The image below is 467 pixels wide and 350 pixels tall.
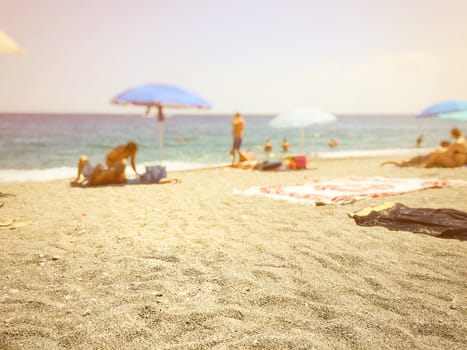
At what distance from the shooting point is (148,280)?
3.36 m

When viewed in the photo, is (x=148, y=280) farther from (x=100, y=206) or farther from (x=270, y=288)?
(x=100, y=206)

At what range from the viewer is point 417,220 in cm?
512

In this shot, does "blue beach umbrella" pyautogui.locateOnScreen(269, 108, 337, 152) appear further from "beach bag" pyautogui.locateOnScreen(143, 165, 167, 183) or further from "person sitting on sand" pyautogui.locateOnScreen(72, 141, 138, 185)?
"person sitting on sand" pyautogui.locateOnScreen(72, 141, 138, 185)

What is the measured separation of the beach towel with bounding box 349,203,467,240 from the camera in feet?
15.5

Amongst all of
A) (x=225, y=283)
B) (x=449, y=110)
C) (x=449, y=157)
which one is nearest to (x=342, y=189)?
(x=225, y=283)

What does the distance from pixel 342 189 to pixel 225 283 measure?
17.5ft

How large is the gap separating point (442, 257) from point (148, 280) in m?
3.19

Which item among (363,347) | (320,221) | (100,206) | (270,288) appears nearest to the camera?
(363,347)

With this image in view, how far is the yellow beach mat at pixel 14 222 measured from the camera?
5.02m

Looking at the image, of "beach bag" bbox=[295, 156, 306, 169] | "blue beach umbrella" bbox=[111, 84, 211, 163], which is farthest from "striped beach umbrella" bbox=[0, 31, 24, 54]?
"beach bag" bbox=[295, 156, 306, 169]

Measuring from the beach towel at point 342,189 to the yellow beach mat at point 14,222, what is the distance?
13.4 feet

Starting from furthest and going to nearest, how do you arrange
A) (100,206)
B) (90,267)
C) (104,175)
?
(104,175)
(100,206)
(90,267)

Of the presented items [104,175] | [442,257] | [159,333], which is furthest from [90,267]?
[104,175]

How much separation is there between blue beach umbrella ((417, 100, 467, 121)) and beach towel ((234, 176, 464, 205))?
16.1 feet
